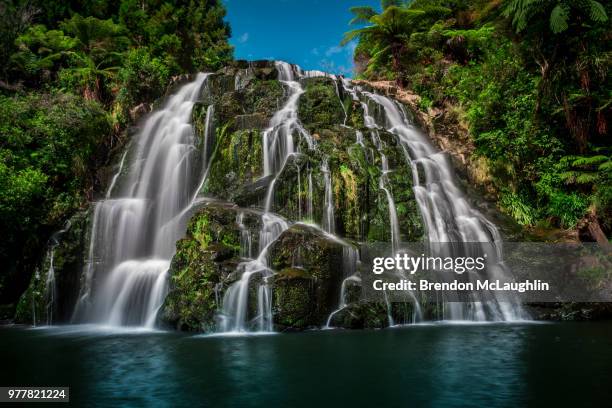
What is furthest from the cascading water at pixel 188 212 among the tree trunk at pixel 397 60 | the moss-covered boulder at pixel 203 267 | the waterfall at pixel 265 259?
the tree trunk at pixel 397 60

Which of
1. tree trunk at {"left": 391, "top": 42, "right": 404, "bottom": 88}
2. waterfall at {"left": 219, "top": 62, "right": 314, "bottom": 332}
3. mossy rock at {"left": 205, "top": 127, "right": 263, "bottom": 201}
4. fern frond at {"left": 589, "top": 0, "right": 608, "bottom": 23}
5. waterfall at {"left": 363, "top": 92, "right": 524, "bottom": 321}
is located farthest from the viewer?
tree trunk at {"left": 391, "top": 42, "right": 404, "bottom": 88}

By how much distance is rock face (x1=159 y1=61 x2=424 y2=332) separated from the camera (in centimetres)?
985

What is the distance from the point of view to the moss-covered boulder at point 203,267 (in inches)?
387

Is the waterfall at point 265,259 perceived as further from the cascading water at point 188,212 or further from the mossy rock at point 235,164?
the mossy rock at point 235,164

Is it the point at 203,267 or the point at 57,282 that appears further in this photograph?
the point at 57,282

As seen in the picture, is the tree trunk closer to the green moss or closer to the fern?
the green moss

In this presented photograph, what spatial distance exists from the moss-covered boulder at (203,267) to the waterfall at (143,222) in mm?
942

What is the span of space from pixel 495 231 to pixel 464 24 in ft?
48.4

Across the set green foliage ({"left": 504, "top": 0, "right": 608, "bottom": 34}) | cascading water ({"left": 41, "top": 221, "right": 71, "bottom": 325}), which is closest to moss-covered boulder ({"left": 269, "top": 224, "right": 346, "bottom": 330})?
cascading water ({"left": 41, "top": 221, "right": 71, "bottom": 325})

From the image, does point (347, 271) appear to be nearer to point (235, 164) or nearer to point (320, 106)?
point (235, 164)

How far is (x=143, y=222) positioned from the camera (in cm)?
1354

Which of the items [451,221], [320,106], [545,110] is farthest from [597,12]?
[320,106]

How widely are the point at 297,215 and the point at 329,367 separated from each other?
6314mm

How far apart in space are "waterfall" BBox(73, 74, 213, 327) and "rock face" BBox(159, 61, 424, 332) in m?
0.85
